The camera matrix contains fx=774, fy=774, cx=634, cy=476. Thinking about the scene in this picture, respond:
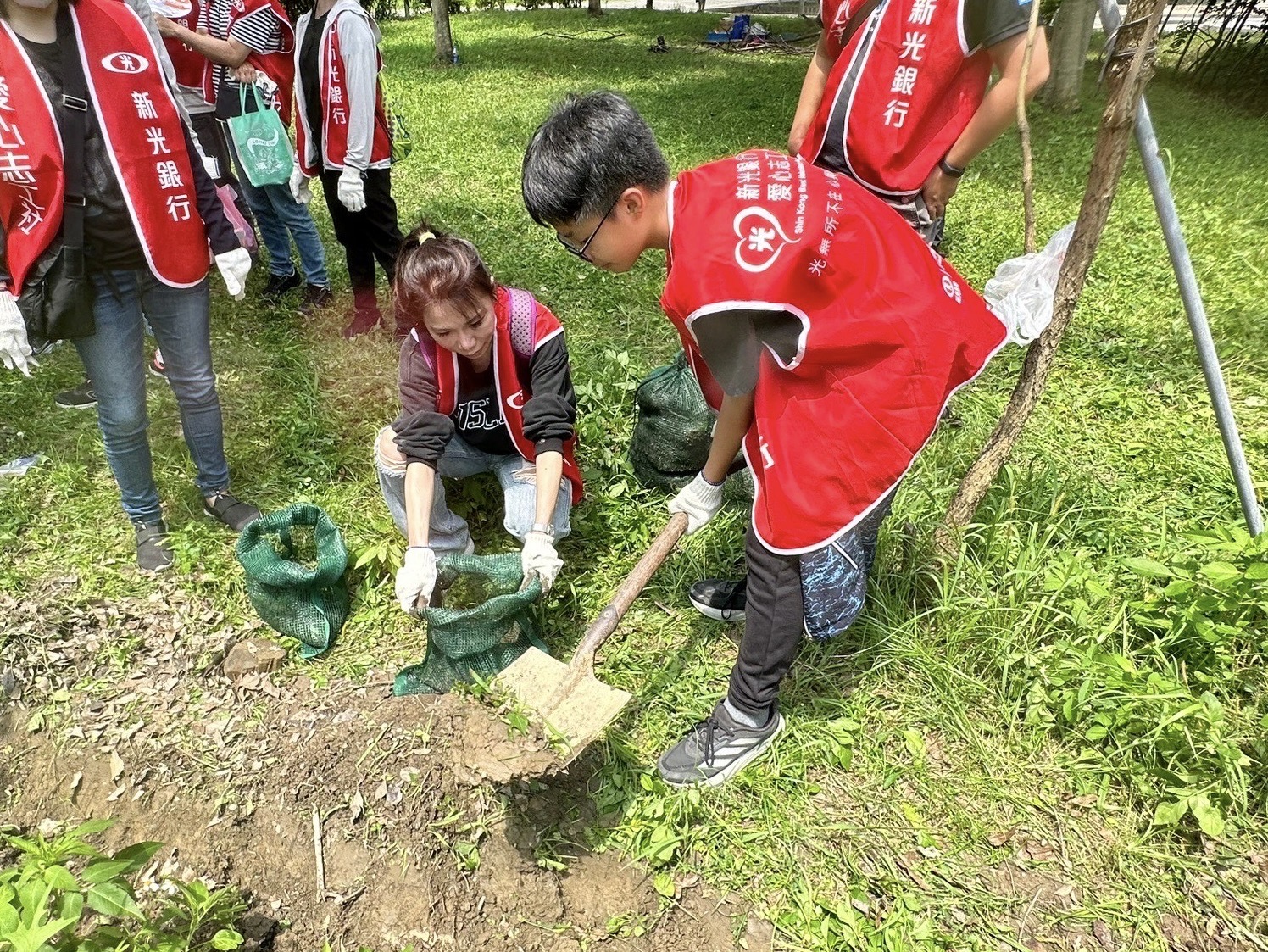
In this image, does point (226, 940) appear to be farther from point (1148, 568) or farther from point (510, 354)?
point (1148, 568)

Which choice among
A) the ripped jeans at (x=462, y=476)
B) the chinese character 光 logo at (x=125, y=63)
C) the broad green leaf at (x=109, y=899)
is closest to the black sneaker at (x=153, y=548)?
the ripped jeans at (x=462, y=476)

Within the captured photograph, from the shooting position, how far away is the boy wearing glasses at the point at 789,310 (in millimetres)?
1487

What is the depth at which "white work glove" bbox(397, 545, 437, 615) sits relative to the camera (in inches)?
86.0

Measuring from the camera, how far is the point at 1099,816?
6.42 ft

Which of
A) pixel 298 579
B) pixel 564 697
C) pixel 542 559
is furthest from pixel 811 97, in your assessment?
pixel 298 579

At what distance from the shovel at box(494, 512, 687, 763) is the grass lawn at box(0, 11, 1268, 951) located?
1.09 ft

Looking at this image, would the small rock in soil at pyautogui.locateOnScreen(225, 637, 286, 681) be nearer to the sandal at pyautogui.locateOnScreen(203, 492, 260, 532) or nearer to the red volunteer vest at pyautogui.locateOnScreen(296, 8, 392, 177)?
the sandal at pyautogui.locateOnScreen(203, 492, 260, 532)

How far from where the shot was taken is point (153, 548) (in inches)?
106

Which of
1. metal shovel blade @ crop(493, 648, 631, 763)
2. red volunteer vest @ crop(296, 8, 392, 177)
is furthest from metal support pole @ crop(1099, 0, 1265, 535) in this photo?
red volunteer vest @ crop(296, 8, 392, 177)

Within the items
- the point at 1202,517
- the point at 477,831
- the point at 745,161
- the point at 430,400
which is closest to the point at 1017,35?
the point at 745,161

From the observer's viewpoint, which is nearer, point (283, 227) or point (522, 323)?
point (522, 323)

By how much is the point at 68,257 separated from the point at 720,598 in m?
2.15

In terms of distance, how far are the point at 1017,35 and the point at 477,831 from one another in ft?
8.74

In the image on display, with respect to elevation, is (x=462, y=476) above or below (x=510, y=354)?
below
